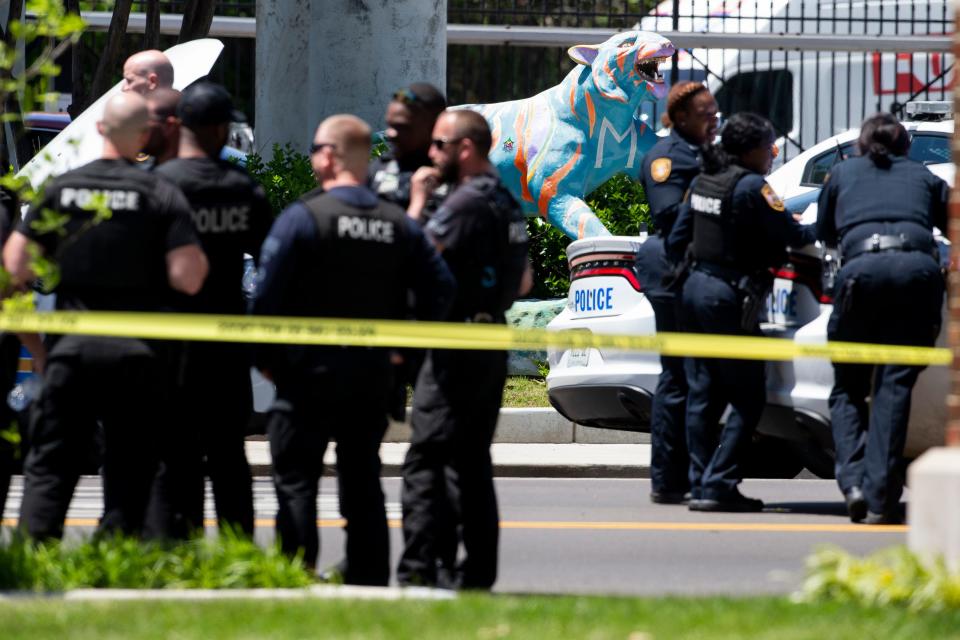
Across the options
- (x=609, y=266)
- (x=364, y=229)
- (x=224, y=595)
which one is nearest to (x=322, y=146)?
(x=364, y=229)

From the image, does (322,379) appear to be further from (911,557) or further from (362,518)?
(911,557)

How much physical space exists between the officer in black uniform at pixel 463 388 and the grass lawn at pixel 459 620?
81 cm

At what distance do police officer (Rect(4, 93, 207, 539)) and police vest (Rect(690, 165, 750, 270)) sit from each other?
312 centimetres

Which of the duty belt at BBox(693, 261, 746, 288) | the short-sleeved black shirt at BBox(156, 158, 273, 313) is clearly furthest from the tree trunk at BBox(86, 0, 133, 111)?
the short-sleeved black shirt at BBox(156, 158, 273, 313)

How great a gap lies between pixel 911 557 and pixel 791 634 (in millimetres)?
→ 817

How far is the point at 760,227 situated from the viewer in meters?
9.17

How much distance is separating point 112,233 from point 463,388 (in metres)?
1.35

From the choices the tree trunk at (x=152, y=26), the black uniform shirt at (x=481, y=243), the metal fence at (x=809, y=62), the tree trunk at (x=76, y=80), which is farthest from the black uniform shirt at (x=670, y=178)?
the metal fence at (x=809, y=62)

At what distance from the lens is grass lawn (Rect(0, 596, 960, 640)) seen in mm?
5594

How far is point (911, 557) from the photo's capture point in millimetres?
6250

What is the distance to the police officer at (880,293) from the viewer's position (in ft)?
28.9

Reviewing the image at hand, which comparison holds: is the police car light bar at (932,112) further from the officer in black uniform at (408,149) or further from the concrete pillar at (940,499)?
the concrete pillar at (940,499)

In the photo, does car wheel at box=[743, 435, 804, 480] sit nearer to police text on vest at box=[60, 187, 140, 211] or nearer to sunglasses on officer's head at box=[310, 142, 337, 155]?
sunglasses on officer's head at box=[310, 142, 337, 155]

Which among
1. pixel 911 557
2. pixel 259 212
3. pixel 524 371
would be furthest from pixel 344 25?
pixel 911 557
